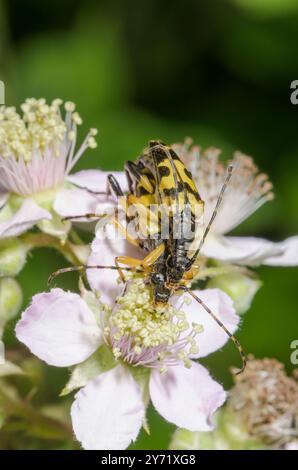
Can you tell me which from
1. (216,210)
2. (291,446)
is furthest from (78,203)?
(291,446)

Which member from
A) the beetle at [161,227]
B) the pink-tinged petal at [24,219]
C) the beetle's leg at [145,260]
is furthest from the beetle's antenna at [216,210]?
the pink-tinged petal at [24,219]

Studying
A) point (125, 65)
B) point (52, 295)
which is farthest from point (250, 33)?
point (52, 295)

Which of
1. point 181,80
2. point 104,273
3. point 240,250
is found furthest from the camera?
A: point 181,80

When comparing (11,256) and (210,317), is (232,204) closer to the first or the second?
(210,317)

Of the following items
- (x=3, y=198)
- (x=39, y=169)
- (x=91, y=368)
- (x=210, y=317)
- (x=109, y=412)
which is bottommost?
(x=109, y=412)

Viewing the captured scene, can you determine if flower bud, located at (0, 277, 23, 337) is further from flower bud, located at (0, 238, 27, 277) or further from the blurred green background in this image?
the blurred green background

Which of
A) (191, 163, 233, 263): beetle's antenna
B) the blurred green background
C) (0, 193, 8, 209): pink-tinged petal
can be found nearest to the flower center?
(191, 163, 233, 263): beetle's antenna

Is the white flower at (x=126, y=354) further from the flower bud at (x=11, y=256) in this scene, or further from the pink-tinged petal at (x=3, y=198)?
the pink-tinged petal at (x=3, y=198)

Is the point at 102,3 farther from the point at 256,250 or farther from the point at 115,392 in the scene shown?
the point at 115,392
